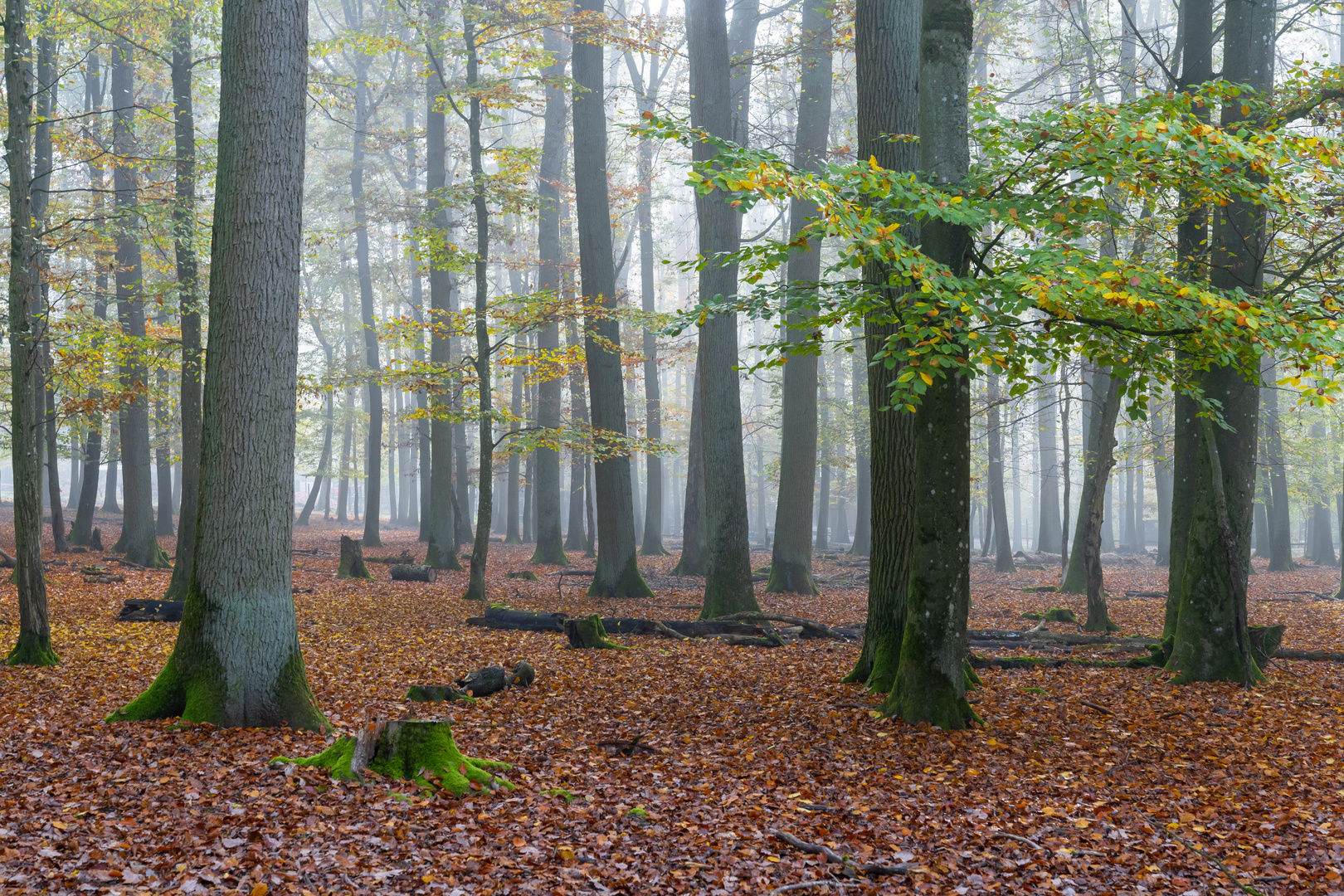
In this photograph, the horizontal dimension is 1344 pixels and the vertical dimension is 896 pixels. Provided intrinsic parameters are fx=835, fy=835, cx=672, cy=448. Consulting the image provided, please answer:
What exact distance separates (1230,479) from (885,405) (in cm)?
383

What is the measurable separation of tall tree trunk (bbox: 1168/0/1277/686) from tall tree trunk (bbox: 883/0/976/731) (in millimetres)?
2895

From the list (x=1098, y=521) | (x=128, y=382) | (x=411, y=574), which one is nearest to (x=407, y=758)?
(x=1098, y=521)

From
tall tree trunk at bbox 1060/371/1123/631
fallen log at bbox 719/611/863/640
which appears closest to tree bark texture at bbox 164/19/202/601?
fallen log at bbox 719/611/863/640

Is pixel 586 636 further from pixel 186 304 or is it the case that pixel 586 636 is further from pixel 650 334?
pixel 650 334

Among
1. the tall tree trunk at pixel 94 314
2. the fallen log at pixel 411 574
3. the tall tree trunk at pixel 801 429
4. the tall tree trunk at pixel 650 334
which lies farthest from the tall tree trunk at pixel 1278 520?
the tall tree trunk at pixel 94 314

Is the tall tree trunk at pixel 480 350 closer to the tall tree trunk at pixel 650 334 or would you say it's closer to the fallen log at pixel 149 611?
the fallen log at pixel 149 611

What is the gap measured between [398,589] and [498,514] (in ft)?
78.0

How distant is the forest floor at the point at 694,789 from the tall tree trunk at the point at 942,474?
39 centimetres

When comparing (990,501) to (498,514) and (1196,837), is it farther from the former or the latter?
(498,514)

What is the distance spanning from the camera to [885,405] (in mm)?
7102

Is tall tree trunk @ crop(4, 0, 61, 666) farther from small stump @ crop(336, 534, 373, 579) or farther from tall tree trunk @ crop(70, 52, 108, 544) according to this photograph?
tall tree trunk @ crop(70, 52, 108, 544)

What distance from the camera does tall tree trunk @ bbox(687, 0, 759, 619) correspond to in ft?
40.3

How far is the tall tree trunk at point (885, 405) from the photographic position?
7.43 metres

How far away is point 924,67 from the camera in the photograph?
21.6 feet
